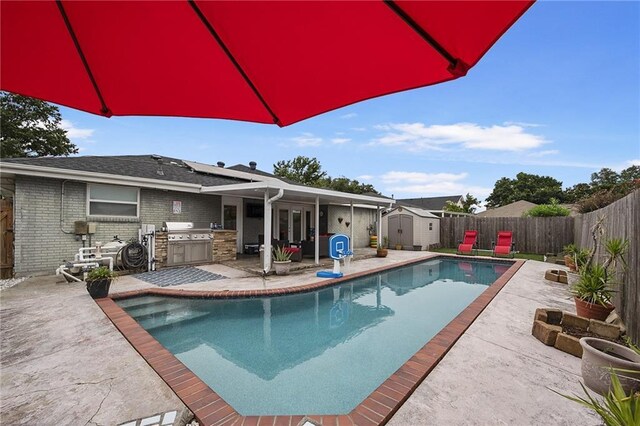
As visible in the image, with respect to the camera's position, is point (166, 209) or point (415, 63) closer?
point (415, 63)

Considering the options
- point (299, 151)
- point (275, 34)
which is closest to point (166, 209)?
point (275, 34)

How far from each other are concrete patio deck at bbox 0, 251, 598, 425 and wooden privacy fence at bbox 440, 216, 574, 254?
1294cm

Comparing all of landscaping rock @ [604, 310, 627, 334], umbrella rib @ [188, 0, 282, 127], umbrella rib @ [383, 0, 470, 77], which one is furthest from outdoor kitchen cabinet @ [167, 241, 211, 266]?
landscaping rock @ [604, 310, 627, 334]

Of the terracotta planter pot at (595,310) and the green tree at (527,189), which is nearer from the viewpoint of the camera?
the terracotta planter pot at (595,310)

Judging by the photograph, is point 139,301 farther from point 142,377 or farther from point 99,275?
point 142,377

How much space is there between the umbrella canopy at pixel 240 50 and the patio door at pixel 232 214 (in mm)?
10750

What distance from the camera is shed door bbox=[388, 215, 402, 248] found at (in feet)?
58.1

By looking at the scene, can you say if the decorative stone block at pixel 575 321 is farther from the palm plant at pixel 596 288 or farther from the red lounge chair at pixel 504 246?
the red lounge chair at pixel 504 246

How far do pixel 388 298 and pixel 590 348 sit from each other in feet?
15.3

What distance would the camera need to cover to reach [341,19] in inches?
43.3

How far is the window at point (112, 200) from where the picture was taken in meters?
8.65

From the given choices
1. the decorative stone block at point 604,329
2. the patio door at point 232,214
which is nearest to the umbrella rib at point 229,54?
the decorative stone block at point 604,329

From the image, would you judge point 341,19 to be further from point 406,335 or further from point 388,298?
point 388,298

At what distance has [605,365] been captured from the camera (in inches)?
108
